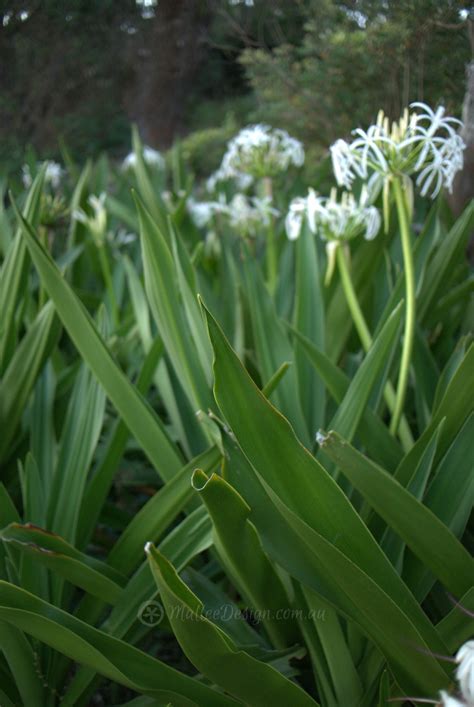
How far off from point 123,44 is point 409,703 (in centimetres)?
299

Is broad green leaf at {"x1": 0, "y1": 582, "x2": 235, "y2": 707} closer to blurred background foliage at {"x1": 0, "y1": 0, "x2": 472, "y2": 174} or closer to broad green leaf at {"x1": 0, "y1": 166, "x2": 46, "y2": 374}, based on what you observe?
broad green leaf at {"x1": 0, "y1": 166, "x2": 46, "y2": 374}

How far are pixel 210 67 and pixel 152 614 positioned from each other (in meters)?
2.71

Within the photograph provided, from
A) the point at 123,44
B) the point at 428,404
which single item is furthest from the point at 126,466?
the point at 123,44

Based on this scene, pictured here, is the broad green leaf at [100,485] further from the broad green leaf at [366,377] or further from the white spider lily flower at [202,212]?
the white spider lily flower at [202,212]

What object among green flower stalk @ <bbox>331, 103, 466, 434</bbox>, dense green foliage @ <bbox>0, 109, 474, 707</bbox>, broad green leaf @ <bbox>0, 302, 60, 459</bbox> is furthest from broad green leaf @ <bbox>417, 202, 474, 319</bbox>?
broad green leaf @ <bbox>0, 302, 60, 459</bbox>

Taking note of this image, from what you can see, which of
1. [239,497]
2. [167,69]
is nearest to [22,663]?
[239,497]

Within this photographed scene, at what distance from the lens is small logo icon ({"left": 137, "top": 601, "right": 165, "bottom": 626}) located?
3.32 ft

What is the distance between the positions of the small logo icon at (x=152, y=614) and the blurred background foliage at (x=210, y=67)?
1170 mm

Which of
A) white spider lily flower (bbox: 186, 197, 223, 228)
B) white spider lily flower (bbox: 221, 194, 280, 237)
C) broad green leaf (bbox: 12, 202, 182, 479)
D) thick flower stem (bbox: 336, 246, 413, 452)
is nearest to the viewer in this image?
broad green leaf (bbox: 12, 202, 182, 479)

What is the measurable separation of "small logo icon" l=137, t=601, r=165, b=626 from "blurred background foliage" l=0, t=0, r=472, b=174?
1.17 meters

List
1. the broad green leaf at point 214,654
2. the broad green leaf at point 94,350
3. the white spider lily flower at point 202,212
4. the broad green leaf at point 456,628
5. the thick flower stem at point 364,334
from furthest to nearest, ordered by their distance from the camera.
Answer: the white spider lily flower at point 202,212
the thick flower stem at point 364,334
the broad green leaf at point 94,350
the broad green leaf at point 456,628
the broad green leaf at point 214,654

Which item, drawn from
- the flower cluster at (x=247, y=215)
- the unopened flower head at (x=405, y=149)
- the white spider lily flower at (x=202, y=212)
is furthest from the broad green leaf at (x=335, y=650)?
the white spider lily flower at (x=202, y=212)

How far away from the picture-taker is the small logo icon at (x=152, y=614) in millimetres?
1013

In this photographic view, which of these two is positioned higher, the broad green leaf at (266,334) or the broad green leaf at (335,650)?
the broad green leaf at (266,334)
